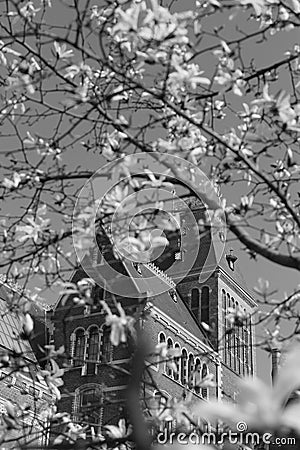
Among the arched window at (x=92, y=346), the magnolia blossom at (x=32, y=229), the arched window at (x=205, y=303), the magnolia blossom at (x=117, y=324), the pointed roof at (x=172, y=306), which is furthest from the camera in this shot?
the arched window at (x=205, y=303)

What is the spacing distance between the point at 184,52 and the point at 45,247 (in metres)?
1.29

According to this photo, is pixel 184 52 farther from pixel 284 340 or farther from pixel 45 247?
pixel 284 340

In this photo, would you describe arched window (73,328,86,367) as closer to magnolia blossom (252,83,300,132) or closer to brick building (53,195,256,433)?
brick building (53,195,256,433)

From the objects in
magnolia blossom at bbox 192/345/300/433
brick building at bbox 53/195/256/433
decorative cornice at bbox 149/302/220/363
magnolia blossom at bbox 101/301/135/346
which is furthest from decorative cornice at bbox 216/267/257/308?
magnolia blossom at bbox 192/345/300/433

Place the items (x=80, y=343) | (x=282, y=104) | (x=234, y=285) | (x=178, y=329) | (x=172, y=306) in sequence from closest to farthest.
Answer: (x=282, y=104)
(x=80, y=343)
(x=178, y=329)
(x=172, y=306)
(x=234, y=285)

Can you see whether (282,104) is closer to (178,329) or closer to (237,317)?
(237,317)

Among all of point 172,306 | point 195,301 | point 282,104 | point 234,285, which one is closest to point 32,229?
point 282,104

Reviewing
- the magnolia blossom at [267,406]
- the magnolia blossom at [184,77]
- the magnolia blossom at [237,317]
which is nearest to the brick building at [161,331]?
the magnolia blossom at [237,317]

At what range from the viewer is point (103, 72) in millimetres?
3643

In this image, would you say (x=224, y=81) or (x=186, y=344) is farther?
(x=186, y=344)

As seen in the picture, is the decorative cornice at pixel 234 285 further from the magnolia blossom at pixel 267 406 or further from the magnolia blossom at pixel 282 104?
the magnolia blossom at pixel 267 406

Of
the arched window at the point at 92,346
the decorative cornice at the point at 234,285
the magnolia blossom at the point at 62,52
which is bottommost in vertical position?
the magnolia blossom at the point at 62,52

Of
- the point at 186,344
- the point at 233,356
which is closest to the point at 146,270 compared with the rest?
the point at 186,344

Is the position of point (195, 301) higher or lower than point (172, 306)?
higher
